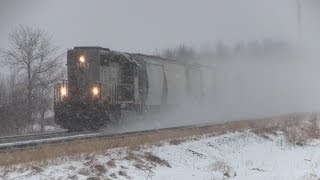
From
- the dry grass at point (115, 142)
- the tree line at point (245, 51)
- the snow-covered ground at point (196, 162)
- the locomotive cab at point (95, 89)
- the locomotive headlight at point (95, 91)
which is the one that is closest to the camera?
the snow-covered ground at point (196, 162)

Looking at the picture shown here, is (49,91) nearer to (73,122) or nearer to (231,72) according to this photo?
(73,122)

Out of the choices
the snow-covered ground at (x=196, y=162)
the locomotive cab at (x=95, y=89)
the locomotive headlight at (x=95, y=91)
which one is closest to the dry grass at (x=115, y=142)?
the snow-covered ground at (x=196, y=162)

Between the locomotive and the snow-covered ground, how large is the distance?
532cm

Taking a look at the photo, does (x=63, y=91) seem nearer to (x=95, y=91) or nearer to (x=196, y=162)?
(x=95, y=91)

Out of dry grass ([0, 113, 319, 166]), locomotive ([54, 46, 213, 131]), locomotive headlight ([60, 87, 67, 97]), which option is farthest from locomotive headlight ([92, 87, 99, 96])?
dry grass ([0, 113, 319, 166])

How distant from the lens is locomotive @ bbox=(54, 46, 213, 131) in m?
21.1

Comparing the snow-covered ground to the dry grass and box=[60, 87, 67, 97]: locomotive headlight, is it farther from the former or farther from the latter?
box=[60, 87, 67, 97]: locomotive headlight

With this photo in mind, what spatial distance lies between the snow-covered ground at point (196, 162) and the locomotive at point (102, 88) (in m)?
5.32

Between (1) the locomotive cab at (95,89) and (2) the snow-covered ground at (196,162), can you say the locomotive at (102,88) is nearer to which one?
(1) the locomotive cab at (95,89)

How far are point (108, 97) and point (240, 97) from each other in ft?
72.0

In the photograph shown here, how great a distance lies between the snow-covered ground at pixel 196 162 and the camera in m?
10.7

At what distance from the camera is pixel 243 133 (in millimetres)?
19484

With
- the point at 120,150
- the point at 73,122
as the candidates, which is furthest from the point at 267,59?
the point at 120,150

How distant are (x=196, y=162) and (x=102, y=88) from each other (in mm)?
8263
